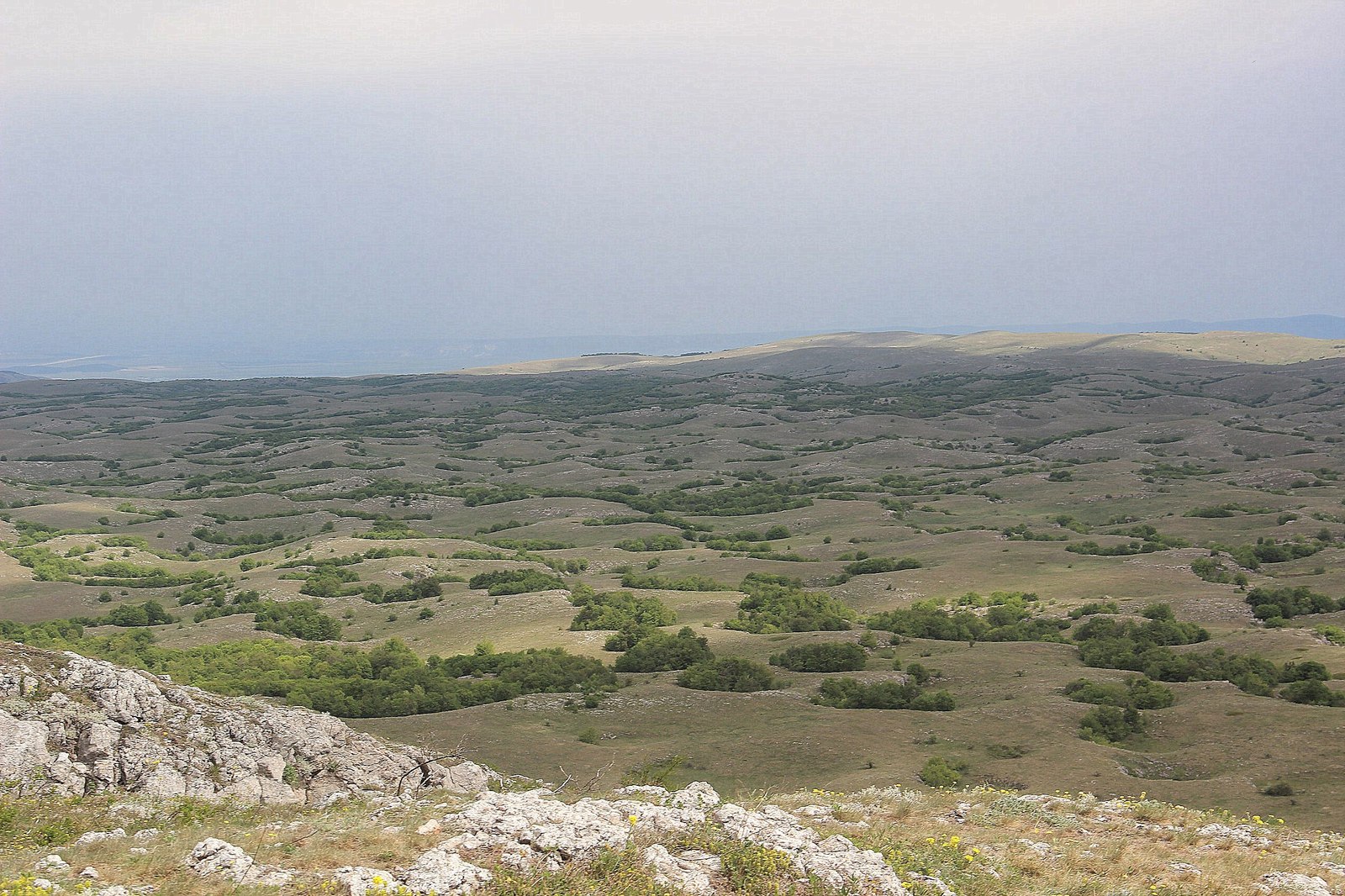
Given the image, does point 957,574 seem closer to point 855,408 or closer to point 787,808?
point 787,808

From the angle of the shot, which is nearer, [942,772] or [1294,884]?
[1294,884]

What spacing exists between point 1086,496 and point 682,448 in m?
55.5

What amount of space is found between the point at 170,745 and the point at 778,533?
54490mm

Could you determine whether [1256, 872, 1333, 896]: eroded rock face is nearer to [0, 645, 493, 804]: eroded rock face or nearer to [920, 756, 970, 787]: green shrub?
[920, 756, 970, 787]: green shrub

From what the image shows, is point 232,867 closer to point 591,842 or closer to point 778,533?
point 591,842

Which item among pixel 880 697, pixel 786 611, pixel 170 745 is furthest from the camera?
pixel 786 611

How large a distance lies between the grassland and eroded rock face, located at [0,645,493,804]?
457cm

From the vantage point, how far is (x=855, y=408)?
14600 cm

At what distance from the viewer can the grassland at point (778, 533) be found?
20.7m

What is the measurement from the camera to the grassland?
20656 millimetres

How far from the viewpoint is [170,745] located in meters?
13.6

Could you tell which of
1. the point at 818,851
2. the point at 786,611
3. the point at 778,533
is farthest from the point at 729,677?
the point at 778,533

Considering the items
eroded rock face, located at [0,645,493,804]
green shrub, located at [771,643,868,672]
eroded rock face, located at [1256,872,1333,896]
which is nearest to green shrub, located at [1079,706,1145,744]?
green shrub, located at [771,643,868,672]

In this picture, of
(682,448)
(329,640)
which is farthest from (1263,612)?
(682,448)
